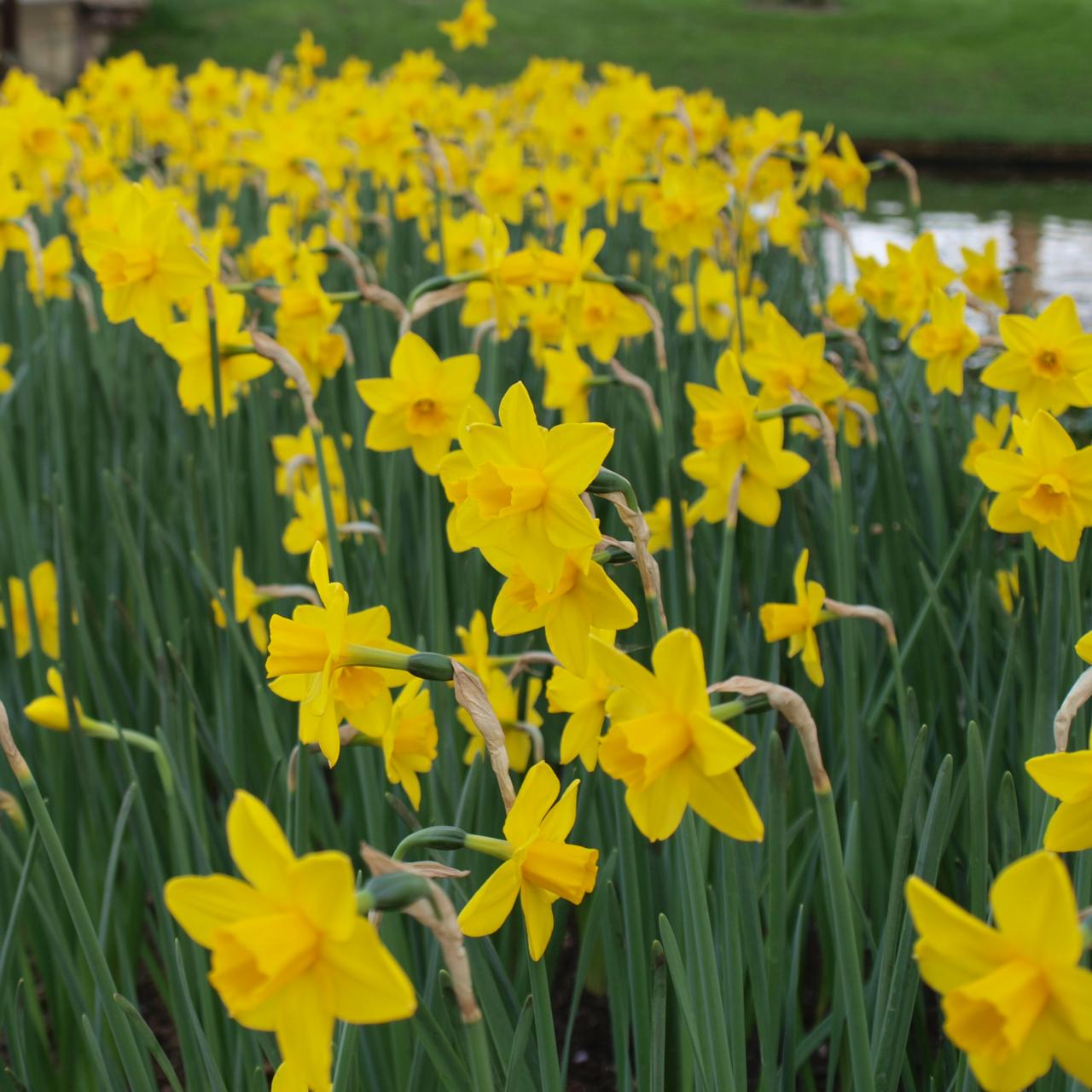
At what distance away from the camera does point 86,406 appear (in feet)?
9.21

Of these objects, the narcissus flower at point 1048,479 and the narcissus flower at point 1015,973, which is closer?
the narcissus flower at point 1015,973

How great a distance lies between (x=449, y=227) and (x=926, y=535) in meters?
1.13

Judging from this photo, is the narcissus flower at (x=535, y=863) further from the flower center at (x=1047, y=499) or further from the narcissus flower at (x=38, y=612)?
the narcissus flower at (x=38, y=612)

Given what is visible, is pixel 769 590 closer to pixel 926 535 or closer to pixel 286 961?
pixel 926 535

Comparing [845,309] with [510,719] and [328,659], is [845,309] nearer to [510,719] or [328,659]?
[510,719]

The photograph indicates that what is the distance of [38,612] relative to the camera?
1.92 metres

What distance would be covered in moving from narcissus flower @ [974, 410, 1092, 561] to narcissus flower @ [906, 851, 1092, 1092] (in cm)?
70

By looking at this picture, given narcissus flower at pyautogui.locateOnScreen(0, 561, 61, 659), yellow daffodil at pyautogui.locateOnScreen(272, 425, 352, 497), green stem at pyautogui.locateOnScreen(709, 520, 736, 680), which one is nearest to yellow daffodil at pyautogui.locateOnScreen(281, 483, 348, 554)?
yellow daffodil at pyautogui.locateOnScreen(272, 425, 352, 497)

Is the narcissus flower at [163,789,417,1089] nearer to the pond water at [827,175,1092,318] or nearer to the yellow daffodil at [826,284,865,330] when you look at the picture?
the yellow daffodil at [826,284,865,330]

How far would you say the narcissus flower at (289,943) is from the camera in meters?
0.55

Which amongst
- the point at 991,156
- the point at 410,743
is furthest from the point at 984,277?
the point at 991,156

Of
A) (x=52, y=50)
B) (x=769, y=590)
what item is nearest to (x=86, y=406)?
(x=769, y=590)

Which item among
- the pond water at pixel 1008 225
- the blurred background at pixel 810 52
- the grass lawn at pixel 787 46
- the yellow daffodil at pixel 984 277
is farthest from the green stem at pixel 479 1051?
the grass lawn at pixel 787 46

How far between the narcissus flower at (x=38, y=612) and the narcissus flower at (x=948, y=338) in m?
1.31
